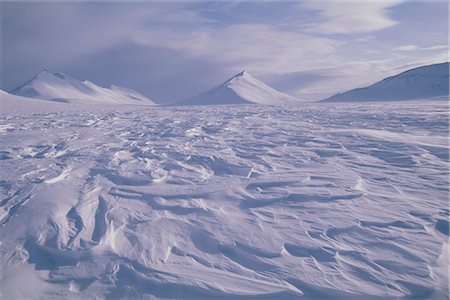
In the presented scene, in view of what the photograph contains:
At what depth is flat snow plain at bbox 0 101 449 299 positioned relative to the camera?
2.78m

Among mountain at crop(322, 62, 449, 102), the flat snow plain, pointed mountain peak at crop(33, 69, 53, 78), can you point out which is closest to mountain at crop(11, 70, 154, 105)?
pointed mountain peak at crop(33, 69, 53, 78)

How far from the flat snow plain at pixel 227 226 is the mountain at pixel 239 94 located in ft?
181

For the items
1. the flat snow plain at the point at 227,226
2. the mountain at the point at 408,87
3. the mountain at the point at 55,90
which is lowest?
the flat snow plain at the point at 227,226

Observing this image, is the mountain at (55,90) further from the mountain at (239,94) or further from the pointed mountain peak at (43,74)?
the mountain at (239,94)

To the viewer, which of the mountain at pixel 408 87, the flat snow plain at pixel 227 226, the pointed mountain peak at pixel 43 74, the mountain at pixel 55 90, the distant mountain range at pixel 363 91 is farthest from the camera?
the pointed mountain peak at pixel 43 74

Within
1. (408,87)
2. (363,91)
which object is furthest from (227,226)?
(408,87)

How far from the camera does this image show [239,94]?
69125 millimetres

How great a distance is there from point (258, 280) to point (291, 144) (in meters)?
6.27

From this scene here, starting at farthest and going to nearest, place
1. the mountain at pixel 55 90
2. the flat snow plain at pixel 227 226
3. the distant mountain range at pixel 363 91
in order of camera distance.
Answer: the mountain at pixel 55 90 → the distant mountain range at pixel 363 91 → the flat snow plain at pixel 227 226

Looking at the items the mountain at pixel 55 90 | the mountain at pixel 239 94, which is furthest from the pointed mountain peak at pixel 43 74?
the mountain at pixel 239 94

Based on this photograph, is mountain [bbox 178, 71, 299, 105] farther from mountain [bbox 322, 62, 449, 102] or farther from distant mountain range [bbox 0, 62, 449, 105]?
mountain [bbox 322, 62, 449, 102]

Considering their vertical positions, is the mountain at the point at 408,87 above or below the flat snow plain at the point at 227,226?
above

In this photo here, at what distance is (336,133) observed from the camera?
1054 centimetres

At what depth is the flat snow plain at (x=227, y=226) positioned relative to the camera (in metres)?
2.78
